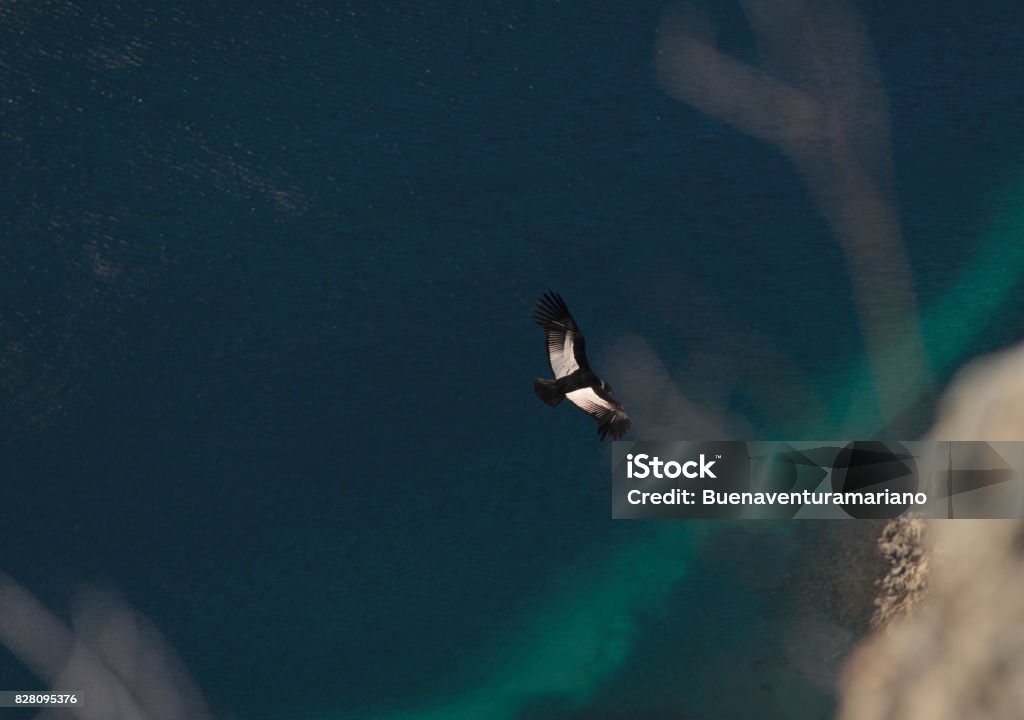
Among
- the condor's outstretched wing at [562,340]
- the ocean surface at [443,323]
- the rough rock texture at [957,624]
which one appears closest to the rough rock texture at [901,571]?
the rough rock texture at [957,624]

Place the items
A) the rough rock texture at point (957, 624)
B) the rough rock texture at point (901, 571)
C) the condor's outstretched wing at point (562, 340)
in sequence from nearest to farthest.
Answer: the condor's outstretched wing at point (562, 340) < the rough rock texture at point (957, 624) < the rough rock texture at point (901, 571)

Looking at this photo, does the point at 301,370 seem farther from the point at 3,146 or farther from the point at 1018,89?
the point at 1018,89

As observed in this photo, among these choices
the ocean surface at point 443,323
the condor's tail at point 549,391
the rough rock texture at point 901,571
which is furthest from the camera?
the ocean surface at point 443,323

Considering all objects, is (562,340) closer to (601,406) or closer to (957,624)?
(601,406)

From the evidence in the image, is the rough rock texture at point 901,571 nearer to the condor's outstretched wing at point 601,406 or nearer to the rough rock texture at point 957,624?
the rough rock texture at point 957,624

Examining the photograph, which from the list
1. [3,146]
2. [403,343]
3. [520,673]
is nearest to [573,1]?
[403,343]
